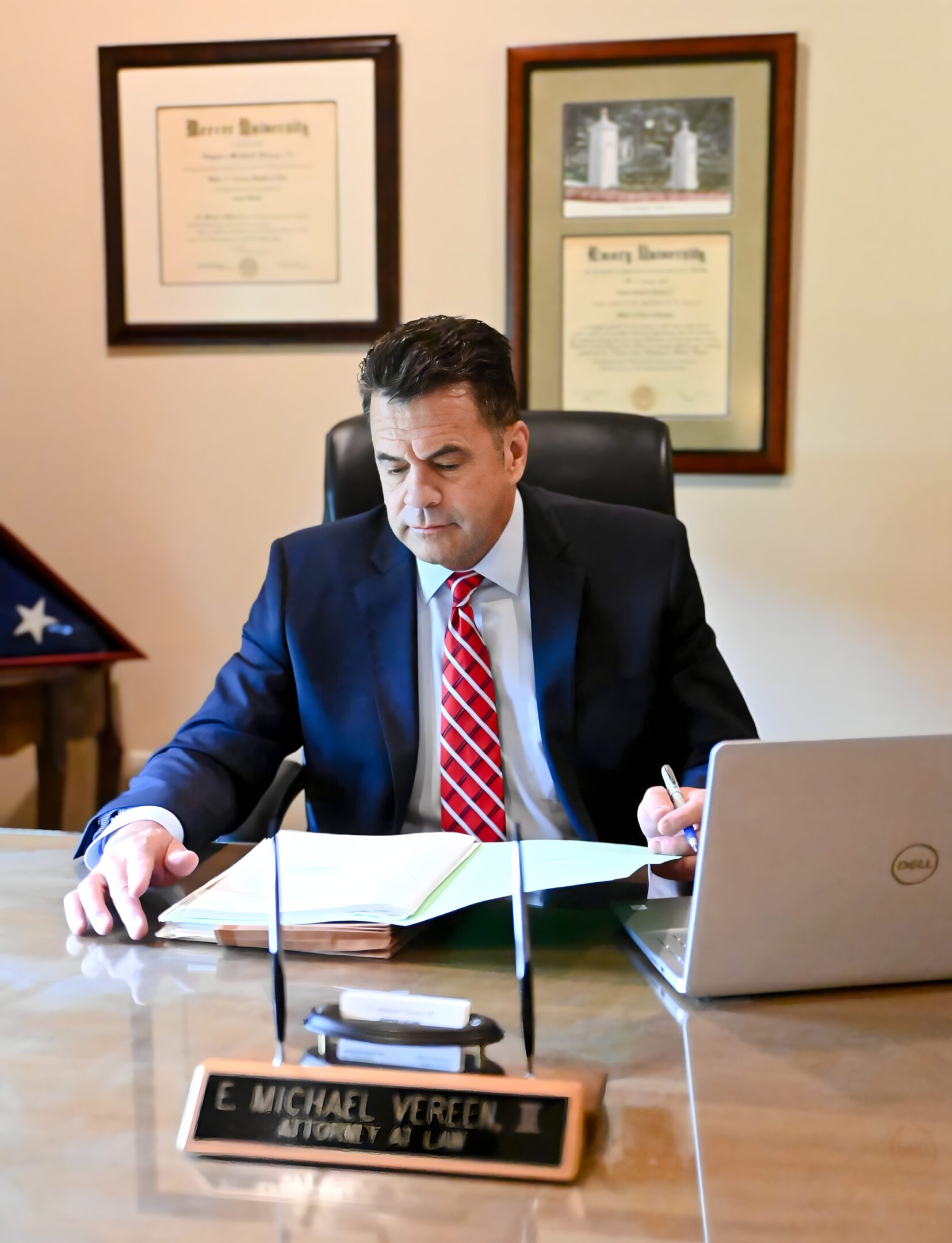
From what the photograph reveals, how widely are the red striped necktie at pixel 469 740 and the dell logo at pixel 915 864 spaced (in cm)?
72

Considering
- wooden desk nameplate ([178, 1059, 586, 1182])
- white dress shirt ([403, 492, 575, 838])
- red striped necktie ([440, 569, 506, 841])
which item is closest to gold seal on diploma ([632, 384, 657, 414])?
white dress shirt ([403, 492, 575, 838])

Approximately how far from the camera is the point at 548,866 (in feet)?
3.60

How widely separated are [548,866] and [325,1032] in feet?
1.22

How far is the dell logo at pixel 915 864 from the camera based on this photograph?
87cm

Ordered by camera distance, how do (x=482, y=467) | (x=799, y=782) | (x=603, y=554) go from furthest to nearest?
(x=603, y=554), (x=482, y=467), (x=799, y=782)

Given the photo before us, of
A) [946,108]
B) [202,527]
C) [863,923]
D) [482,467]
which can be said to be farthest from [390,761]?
[946,108]

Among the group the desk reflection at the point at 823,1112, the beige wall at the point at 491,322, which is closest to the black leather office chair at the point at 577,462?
the beige wall at the point at 491,322

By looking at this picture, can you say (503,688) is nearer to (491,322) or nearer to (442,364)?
(442,364)

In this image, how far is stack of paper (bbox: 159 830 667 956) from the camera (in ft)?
3.36

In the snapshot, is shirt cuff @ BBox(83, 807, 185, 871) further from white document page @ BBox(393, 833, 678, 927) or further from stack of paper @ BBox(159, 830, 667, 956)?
white document page @ BBox(393, 833, 678, 927)

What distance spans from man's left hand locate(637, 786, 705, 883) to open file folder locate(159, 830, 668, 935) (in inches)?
0.9

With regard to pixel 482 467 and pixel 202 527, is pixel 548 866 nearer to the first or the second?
pixel 482 467

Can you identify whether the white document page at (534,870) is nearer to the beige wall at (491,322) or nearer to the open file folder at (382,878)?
the open file folder at (382,878)

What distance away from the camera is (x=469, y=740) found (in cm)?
155
